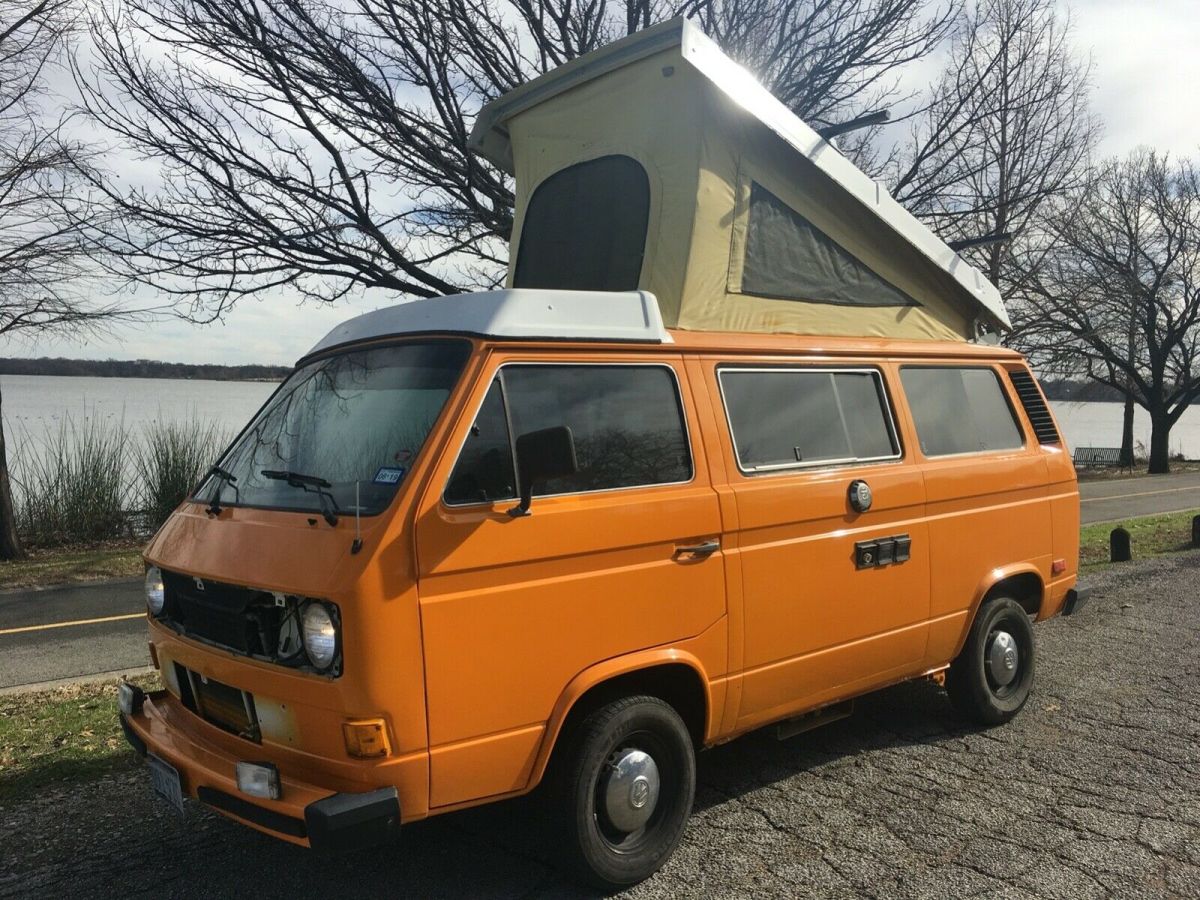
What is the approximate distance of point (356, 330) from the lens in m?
4.05

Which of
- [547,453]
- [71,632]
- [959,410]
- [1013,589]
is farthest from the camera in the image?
[71,632]

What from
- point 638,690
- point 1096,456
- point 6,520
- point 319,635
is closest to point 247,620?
point 319,635

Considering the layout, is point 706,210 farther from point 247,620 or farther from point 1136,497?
point 1136,497

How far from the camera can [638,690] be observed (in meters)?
3.79

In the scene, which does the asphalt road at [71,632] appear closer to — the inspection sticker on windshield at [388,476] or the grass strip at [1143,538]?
the inspection sticker on windshield at [388,476]

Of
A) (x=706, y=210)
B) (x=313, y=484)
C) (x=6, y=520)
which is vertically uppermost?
(x=706, y=210)

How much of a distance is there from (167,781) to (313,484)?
1225mm

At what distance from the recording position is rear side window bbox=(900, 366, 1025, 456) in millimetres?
5039

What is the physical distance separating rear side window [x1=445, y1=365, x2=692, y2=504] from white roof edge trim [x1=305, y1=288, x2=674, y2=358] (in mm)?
136

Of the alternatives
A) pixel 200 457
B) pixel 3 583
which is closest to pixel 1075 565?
pixel 3 583

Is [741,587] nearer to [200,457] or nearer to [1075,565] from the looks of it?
[1075,565]

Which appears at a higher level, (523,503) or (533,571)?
(523,503)

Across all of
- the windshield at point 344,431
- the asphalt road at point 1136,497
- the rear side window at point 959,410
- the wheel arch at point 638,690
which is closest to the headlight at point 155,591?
the windshield at point 344,431

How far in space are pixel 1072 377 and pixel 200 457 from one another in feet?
94.4
